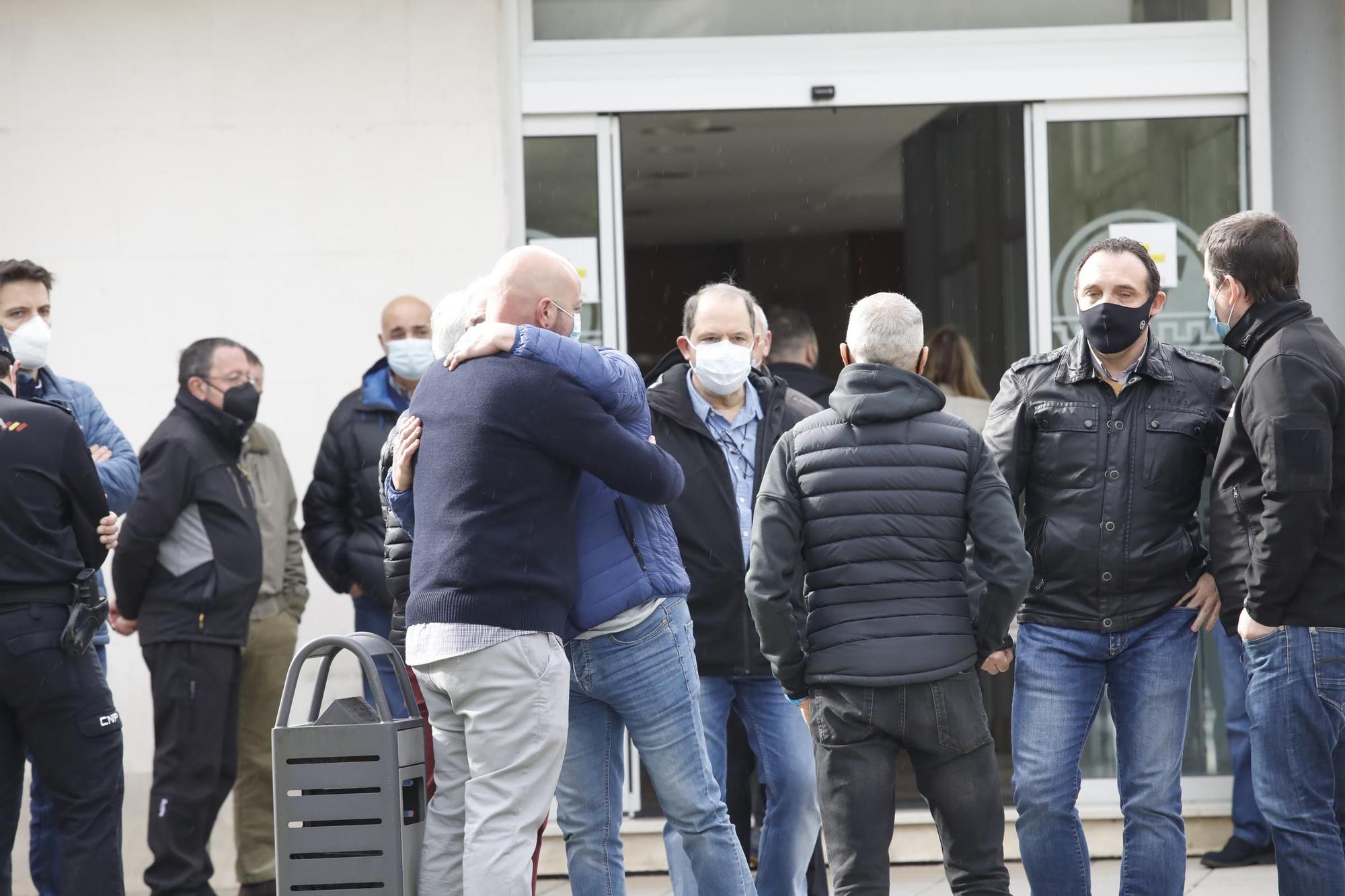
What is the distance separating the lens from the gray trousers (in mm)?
3615

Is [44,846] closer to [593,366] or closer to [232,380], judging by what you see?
[232,380]

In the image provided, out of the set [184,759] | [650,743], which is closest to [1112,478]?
[650,743]

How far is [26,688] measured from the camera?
14.7 feet

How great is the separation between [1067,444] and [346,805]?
217 cm

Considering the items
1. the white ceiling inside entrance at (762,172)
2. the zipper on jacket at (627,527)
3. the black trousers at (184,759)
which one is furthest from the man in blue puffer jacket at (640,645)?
the white ceiling inside entrance at (762,172)

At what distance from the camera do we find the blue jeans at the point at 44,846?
17.2 feet

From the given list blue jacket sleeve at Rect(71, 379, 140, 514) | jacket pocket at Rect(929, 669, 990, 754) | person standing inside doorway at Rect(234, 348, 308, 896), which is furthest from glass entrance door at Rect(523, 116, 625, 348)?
jacket pocket at Rect(929, 669, 990, 754)

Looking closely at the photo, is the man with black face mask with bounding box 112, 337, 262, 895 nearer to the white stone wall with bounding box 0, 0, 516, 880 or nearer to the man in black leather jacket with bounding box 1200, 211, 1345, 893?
the white stone wall with bounding box 0, 0, 516, 880

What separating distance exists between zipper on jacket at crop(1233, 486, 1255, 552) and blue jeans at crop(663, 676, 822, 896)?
55.3 inches

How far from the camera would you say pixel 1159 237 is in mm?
6750

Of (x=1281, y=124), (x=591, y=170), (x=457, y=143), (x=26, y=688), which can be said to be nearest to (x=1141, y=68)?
(x=1281, y=124)

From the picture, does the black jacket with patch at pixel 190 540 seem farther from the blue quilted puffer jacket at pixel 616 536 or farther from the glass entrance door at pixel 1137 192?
the glass entrance door at pixel 1137 192

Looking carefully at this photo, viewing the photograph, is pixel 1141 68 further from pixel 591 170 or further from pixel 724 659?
pixel 724 659

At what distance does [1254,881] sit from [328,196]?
4.64 metres
